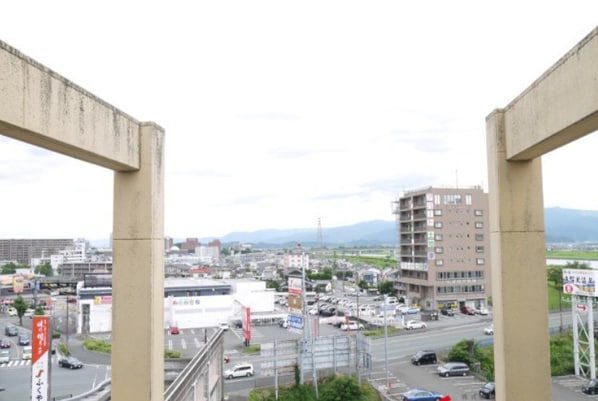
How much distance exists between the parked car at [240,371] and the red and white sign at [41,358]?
12208 millimetres

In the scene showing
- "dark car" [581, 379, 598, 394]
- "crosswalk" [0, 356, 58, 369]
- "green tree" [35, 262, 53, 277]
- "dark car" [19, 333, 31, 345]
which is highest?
"green tree" [35, 262, 53, 277]

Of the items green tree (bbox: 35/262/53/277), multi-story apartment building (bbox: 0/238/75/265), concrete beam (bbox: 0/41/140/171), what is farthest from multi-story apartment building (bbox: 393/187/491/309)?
multi-story apartment building (bbox: 0/238/75/265)

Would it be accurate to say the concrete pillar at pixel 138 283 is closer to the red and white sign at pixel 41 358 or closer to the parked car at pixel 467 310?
the red and white sign at pixel 41 358

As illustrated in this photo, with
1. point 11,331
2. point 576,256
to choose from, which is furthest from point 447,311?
point 576,256

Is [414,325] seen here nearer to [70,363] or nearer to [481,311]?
[481,311]

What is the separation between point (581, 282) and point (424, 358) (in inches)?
299

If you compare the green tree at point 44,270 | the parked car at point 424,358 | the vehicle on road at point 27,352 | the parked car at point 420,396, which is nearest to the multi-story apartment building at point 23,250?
the green tree at point 44,270

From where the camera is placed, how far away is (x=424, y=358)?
72.6 feet

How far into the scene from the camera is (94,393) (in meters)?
12.0

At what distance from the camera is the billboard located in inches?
743

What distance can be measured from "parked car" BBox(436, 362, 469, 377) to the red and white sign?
53.8 ft

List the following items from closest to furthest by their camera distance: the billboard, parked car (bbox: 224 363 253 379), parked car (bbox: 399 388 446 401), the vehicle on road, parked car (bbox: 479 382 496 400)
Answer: parked car (bbox: 399 388 446 401) → parked car (bbox: 479 382 496 400) → the billboard → parked car (bbox: 224 363 253 379) → the vehicle on road

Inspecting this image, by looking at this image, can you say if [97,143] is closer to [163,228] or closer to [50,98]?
[50,98]

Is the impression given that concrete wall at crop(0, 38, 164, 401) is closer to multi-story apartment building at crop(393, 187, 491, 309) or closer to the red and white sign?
the red and white sign
